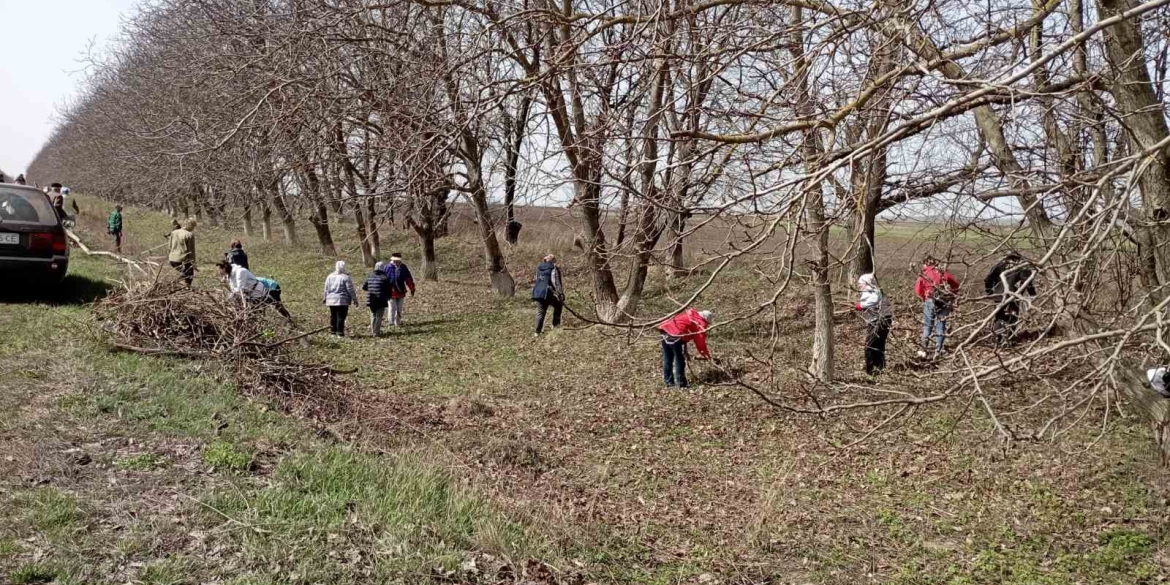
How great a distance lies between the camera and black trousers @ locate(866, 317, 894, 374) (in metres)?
10.8

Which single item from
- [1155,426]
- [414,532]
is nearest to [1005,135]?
[1155,426]

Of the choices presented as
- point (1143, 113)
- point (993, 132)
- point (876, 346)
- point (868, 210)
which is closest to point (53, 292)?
point (868, 210)

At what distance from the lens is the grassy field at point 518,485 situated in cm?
448

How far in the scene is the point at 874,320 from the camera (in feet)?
34.0

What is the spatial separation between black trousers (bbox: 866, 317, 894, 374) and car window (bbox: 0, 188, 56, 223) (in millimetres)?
10223

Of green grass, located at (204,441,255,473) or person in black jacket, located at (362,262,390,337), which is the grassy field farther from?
person in black jacket, located at (362,262,390,337)

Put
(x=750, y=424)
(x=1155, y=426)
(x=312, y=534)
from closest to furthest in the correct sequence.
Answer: (x=312, y=534) < (x=1155, y=426) < (x=750, y=424)

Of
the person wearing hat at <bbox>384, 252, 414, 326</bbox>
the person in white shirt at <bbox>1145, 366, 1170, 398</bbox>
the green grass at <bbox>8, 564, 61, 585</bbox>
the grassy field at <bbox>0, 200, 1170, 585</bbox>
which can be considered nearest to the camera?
the green grass at <bbox>8, 564, 61, 585</bbox>

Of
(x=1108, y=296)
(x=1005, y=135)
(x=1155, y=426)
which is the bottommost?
(x=1155, y=426)

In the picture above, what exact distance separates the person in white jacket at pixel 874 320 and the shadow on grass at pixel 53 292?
9249mm

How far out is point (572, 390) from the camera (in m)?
11.3

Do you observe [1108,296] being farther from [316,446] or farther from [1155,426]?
[316,446]

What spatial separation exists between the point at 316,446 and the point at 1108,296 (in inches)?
265

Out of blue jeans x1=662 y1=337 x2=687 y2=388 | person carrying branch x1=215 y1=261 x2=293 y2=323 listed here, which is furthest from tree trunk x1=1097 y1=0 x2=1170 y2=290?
person carrying branch x1=215 y1=261 x2=293 y2=323
